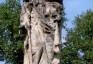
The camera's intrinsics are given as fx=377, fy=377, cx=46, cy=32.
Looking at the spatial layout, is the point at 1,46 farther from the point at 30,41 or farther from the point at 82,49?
the point at 30,41

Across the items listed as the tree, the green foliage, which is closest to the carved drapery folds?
the tree

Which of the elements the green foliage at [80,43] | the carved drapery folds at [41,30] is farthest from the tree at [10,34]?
the carved drapery folds at [41,30]

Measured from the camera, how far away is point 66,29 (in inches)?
1205

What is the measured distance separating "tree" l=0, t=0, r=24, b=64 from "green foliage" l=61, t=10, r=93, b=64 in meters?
3.34

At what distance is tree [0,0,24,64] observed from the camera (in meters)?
27.0

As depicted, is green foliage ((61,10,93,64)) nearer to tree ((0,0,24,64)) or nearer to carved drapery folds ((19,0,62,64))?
tree ((0,0,24,64))

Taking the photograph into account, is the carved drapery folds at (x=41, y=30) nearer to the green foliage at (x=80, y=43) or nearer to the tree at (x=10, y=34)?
the tree at (x=10, y=34)

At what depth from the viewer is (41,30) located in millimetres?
7934

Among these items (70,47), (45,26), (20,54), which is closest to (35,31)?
(45,26)

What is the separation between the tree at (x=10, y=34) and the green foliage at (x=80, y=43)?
11.0 feet

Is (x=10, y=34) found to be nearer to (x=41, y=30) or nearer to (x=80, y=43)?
(x=80, y=43)

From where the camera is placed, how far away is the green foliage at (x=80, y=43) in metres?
27.8

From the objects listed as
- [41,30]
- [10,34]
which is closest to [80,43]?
[10,34]

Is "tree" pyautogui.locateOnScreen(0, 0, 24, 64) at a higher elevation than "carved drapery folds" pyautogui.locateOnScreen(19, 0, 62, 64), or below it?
below
